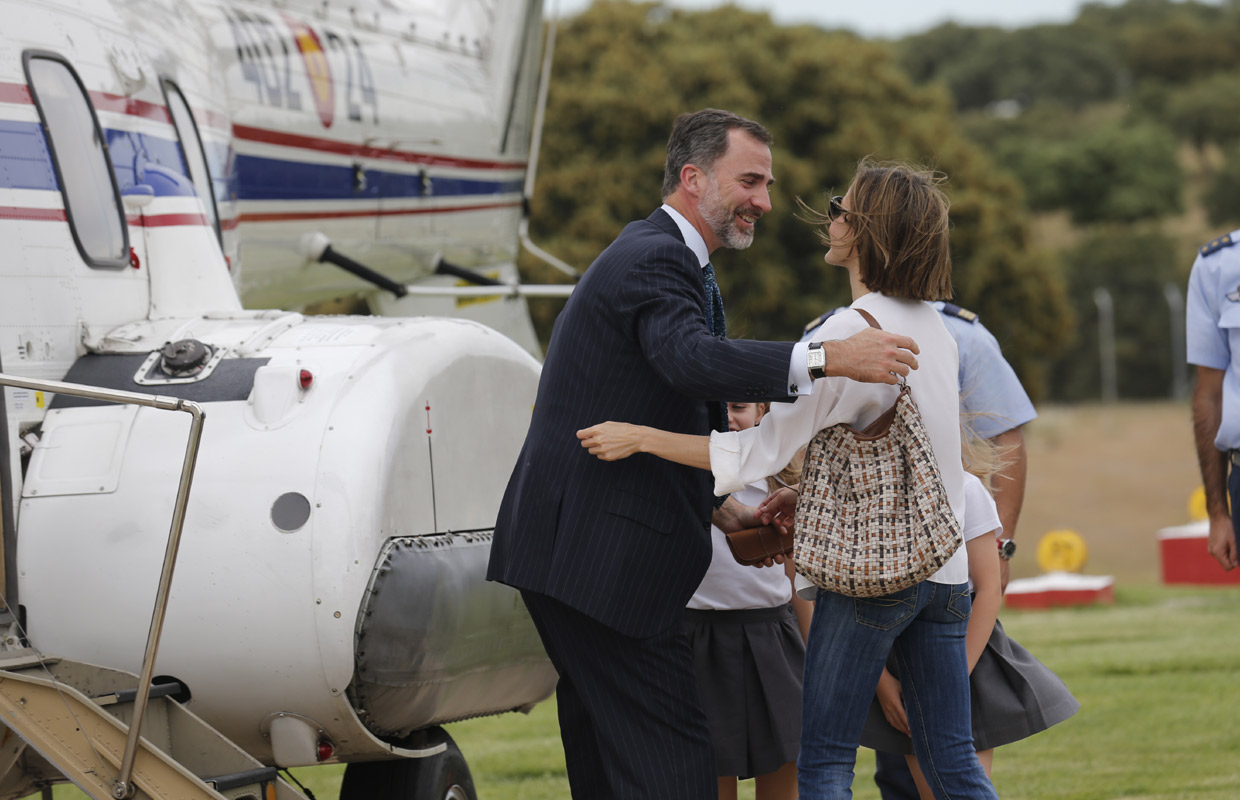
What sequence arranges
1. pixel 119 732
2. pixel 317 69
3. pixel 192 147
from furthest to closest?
pixel 317 69, pixel 192 147, pixel 119 732

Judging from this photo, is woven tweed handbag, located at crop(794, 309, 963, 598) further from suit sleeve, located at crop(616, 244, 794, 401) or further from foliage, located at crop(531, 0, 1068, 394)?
foliage, located at crop(531, 0, 1068, 394)

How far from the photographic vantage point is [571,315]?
3939 mm

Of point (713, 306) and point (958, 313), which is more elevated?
point (713, 306)

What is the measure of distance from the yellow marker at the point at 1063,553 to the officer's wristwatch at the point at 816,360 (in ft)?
37.4

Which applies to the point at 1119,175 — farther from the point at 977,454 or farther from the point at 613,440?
the point at 613,440

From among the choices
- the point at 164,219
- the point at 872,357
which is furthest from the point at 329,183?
the point at 872,357

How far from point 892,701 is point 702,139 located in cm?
162

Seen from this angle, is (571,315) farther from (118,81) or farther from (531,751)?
(531,751)

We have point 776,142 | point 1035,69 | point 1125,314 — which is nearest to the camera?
point 776,142

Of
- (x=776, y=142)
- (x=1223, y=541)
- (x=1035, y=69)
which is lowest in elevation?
(x=1223, y=541)

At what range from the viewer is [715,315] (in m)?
4.13

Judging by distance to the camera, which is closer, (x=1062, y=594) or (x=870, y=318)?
(x=870, y=318)

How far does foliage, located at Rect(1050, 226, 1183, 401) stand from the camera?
52.2 m

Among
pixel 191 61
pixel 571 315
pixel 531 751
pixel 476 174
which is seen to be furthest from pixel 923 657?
pixel 476 174
